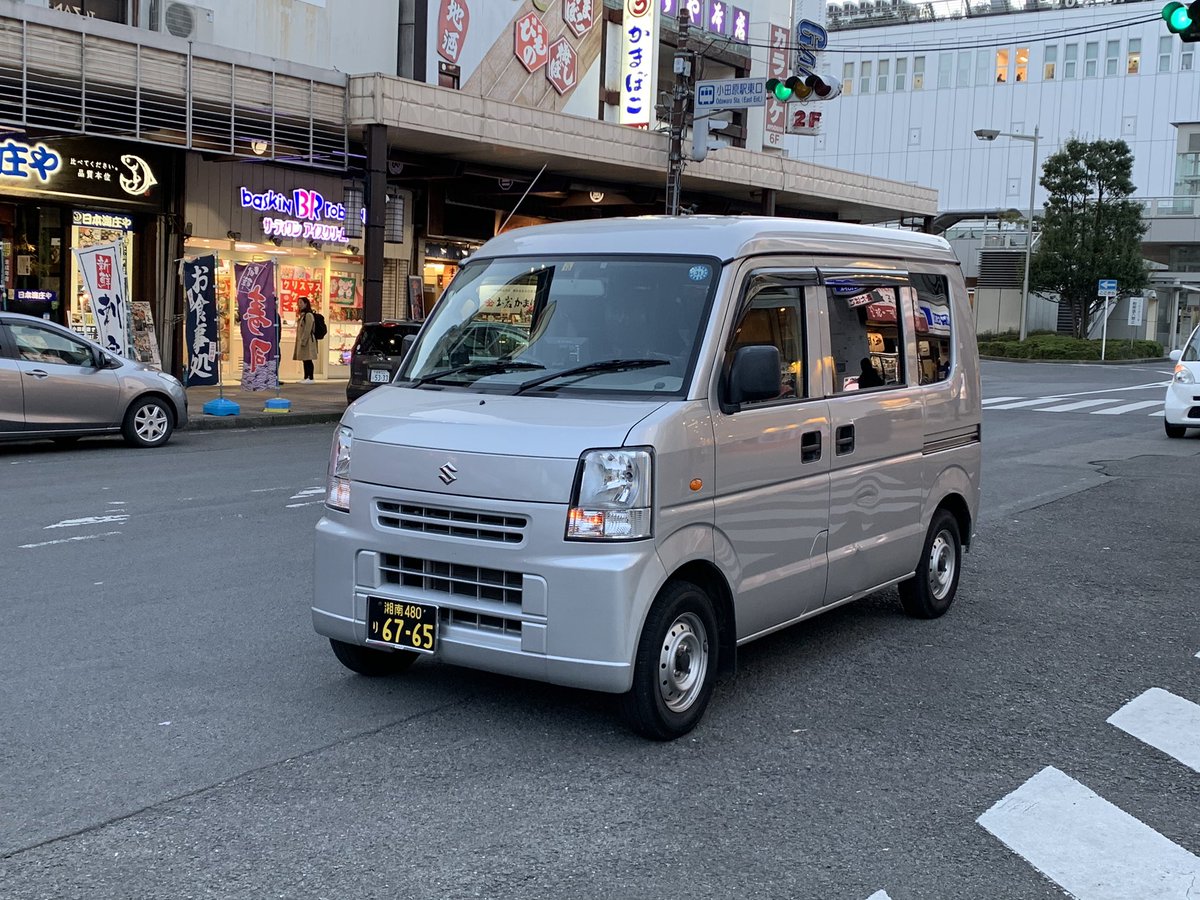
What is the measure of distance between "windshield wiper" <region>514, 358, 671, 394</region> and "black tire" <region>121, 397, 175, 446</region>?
451 inches

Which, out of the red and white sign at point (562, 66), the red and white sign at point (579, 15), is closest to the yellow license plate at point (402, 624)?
the red and white sign at point (562, 66)

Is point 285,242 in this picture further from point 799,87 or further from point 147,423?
point 799,87

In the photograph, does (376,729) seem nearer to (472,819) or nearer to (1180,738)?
(472,819)

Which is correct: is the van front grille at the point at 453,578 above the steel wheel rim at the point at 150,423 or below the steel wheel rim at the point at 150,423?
above

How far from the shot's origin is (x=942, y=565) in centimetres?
783

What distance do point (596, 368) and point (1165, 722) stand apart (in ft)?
10.1

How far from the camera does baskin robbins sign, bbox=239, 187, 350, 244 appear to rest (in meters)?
24.9

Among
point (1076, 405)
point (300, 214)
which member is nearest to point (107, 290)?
point (300, 214)

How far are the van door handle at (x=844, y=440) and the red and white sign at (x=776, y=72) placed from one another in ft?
113

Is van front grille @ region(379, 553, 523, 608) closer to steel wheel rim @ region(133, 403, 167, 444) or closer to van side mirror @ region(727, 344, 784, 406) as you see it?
van side mirror @ region(727, 344, 784, 406)

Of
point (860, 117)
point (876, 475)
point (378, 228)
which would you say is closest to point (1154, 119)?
point (860, 117)

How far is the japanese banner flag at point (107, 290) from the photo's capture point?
62.2 feet

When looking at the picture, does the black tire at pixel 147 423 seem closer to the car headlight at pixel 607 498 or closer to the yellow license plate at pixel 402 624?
the yellow license plate at pixel 402 624


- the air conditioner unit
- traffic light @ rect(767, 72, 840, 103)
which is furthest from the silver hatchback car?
traffic light @ rect(767, 72, 840, 103)
